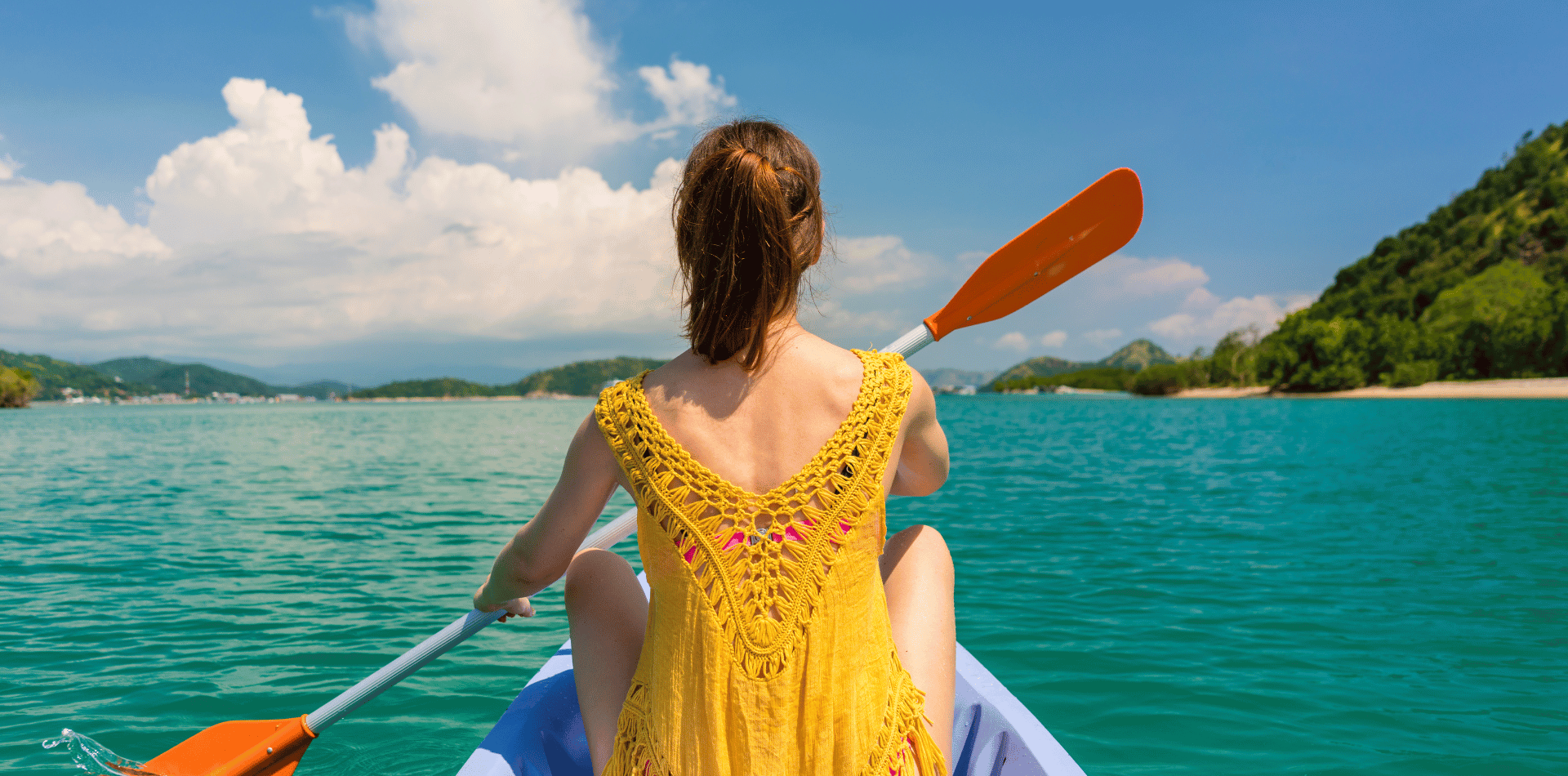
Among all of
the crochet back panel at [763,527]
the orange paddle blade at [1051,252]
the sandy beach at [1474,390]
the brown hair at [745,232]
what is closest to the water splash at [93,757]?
the crochet back panel at [763,527]

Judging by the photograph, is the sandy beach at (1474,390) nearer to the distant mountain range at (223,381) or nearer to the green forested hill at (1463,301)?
the green forested hill at (1463,301)

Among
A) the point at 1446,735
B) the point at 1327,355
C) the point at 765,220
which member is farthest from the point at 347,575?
the point at 1327,355

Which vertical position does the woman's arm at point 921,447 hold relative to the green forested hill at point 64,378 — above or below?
below

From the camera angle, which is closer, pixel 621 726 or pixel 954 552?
pixel 621 726

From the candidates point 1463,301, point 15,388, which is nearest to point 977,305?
point 1463,301

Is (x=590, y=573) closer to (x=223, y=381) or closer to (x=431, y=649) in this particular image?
(x=431, y=649)

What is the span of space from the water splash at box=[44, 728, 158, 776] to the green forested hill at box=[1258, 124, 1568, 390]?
276ft

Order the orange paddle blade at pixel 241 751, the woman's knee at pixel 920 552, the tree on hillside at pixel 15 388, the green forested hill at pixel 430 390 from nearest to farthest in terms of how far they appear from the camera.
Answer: the woman's knee at pixel 920 552, the orange paddle blade at pixel 241 751, the tree on hillside at pixel 15 388, the green forested hill at pixel 430 390

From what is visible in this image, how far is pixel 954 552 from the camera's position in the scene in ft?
26.1

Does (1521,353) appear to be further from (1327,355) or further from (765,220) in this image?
(765,220)

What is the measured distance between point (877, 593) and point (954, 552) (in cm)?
677

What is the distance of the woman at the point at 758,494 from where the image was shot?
1.37 meters

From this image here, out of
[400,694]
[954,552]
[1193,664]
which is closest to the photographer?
[400,694]

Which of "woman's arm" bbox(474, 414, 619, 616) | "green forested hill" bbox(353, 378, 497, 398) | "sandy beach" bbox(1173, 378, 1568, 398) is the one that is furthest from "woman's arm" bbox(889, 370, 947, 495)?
"green forested hill" bbox(353, 378, 497, 398)
